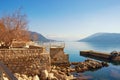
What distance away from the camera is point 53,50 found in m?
37.1

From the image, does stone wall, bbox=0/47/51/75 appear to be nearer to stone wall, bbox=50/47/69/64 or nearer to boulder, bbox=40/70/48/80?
boulder, bbox=40/70/48/80

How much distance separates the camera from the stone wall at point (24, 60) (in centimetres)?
2133

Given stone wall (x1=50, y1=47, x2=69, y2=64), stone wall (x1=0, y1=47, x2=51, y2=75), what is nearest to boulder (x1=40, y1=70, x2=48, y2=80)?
stone wall (x1=0, y1=47, x2=51, y2=75)

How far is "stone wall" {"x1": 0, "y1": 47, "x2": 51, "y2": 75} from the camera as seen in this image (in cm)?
2133

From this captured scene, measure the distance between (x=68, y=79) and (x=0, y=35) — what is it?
11276 millimetres

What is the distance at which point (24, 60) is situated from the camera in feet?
72.9

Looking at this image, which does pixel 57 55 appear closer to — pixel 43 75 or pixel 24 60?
pixel 24 60

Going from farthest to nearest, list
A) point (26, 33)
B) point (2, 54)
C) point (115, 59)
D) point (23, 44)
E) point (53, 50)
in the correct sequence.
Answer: point (115, 59), point (53, 50), point (23, 44), point (26, 33), point (2, 54)

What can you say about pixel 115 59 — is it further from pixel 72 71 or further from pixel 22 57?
pixel 22 57

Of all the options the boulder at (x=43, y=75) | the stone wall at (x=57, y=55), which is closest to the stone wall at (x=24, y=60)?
the boulder at (x=43, y=75)

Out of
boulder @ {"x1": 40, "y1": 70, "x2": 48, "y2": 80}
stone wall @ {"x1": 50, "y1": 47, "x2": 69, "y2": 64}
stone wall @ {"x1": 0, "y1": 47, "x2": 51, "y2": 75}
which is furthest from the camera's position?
stone wall @ {"x1": 50, "y1": 47, "x2": 69, "y2": 64}

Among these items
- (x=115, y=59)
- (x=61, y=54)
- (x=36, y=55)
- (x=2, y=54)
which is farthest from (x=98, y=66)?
(x=2, y=54)

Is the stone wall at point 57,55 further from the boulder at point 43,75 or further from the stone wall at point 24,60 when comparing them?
the boulder at point 43,75

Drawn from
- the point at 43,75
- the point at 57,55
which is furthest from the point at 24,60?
the point at 57,55
